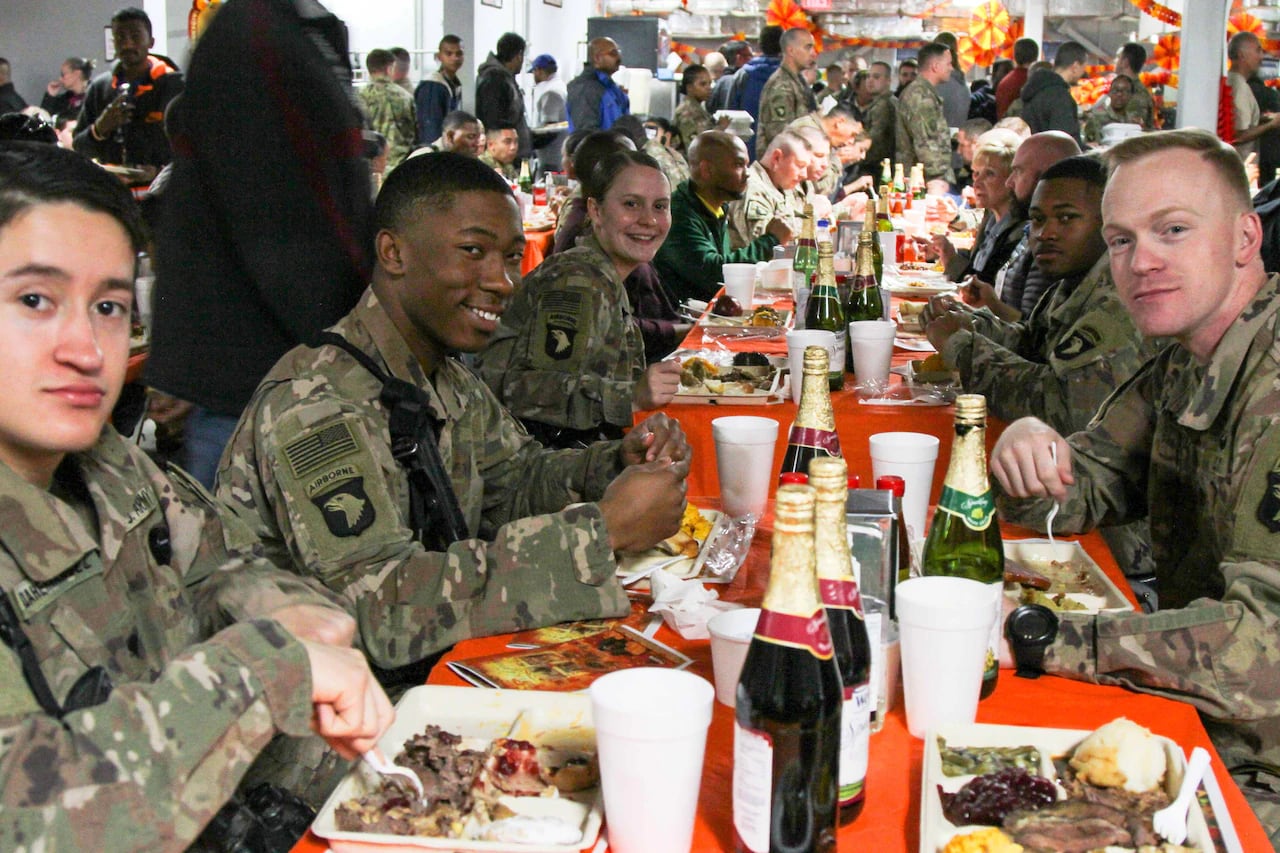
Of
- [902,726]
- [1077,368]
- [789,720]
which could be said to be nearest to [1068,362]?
[1077,368]

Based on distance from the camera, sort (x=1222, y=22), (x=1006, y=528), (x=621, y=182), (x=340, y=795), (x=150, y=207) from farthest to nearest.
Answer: (x=1222, y=22) < (x=150, y=207) < (x=621, y=182) < (x=1006, y=528) < (x=340, y=795)

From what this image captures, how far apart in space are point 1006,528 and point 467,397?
3.42ft

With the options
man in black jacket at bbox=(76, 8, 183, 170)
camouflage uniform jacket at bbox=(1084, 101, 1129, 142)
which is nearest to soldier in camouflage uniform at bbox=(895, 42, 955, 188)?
camouflage uniform jacket at bbox=(1084, 101, 1129, 142)

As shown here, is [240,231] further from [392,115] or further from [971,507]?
[392,115]

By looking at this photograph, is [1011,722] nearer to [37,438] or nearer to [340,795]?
[340,795]

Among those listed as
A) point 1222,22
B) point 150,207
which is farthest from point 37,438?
point 1222,22

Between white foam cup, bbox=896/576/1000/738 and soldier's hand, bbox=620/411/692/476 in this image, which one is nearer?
white foam cup, bbox=896/576/1000/738

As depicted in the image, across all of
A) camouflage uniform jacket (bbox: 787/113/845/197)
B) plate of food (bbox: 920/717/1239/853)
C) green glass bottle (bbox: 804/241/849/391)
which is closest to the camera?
plate of food (bbox: 920/717/1239/853)

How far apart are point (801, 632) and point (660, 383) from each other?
192 cm

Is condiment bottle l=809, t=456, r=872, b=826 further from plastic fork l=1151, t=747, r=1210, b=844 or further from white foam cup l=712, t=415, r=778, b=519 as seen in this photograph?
white foam cup l=712, t=415, r=778, b=519

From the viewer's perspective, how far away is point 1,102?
10.5 metres

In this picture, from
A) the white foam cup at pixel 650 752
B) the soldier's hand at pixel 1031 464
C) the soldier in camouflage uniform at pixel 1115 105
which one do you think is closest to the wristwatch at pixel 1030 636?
the soldier's hand at pixel 1031 464

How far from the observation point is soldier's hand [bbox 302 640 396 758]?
1.11 meters

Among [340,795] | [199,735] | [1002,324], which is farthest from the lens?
[1002,324]
